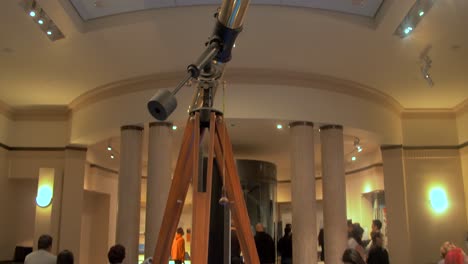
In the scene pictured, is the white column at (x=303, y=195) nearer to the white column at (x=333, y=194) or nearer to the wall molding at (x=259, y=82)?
the white column at (x=333, y=194)

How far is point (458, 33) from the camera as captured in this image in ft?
24.1

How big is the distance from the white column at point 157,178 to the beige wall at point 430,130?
5579 mm

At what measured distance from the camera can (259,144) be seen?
468 inches

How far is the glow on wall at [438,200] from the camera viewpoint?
11016mm

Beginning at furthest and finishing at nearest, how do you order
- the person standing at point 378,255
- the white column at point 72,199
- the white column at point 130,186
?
1. the white column at point 72,199
2. the white column at point 130,186
3. the person standing at point 378,255

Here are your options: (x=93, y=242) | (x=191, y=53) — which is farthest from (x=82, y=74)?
(x=93, y=242)

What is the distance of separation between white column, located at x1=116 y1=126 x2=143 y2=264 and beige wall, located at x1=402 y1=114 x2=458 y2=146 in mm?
6063

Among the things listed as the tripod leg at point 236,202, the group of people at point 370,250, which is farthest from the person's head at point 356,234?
the tripod leg at point 236,202

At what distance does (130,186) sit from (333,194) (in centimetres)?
393

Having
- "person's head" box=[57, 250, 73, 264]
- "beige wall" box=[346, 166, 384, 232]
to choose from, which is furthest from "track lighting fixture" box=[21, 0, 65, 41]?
"beige wall" box=[346, 166, 384, 232]

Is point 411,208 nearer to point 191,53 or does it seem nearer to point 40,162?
point 191,53

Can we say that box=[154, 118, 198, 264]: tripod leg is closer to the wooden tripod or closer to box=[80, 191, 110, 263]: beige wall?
the wooden tripod

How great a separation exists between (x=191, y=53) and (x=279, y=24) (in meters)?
1.72

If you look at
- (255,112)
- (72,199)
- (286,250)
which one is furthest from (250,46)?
(72,199)
